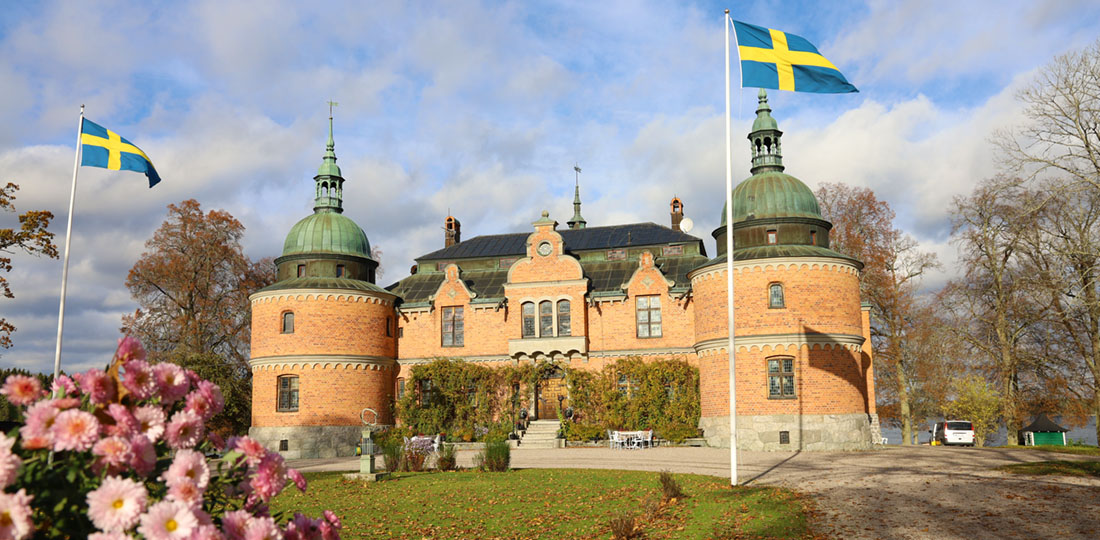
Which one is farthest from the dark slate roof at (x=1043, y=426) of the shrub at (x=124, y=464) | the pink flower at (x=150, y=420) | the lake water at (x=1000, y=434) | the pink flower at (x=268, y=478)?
the pink flower at (x=150, y=420)

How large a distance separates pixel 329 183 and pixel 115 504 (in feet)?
123

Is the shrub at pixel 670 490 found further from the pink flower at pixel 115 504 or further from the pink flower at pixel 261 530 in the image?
the pink flower at pixel 115 504

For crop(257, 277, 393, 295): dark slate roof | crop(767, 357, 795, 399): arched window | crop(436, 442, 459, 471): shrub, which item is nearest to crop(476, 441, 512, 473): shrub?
crop(436, 442, 459, 471): shrub

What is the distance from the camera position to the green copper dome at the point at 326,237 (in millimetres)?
36625

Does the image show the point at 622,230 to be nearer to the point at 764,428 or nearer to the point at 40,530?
the point at 764,428

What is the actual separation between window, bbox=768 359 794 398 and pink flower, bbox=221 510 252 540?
27.5 m

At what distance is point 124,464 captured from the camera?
366cm

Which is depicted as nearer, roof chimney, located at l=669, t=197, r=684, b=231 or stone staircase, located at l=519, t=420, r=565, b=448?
stone staircase, located at l=519, t=420, r=565, b=448

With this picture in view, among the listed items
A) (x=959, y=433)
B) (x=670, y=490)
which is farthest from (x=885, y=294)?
(x=670, y=490)

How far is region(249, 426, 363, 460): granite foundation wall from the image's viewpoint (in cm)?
3366

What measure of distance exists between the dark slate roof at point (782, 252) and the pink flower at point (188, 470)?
91.2 ft

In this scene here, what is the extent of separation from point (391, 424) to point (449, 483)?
1885 cm

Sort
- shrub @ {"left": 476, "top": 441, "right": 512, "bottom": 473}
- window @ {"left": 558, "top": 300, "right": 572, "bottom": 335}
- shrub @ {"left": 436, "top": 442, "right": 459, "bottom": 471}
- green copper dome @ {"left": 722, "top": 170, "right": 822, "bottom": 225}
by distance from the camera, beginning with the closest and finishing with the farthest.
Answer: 1. shrub @ {"left": 476, "top": 441, "right": 512, "bottom": 473}
2. shrub @ {"left": 436, "top": 442, "right": 459, "bottom": 471}
3. green copper dome @ {"left": 722, "top": 170, "right": 822, "bottom": 225}
4. window @ {"left": 558, "top": 300, "right": 572, "bottom": 335}

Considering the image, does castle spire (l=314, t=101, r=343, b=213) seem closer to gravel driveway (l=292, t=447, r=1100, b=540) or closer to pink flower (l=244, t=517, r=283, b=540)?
gravel driveway (l=292, t=447, r=1100, b=540)
